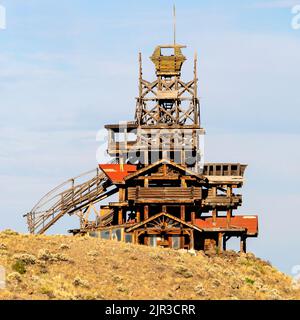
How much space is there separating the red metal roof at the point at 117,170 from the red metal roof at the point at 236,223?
21.6ft

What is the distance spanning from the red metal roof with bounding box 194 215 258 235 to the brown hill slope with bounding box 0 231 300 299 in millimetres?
11791

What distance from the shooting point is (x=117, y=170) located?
311ft

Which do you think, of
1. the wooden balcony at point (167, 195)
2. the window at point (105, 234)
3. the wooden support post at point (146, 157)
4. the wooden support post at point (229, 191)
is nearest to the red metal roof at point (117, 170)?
the wooden support post at point (146, 157)

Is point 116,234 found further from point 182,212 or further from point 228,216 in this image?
point 228,216

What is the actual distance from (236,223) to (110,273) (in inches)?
1109

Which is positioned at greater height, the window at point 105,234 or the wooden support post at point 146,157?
the wooden support post at point 146,157

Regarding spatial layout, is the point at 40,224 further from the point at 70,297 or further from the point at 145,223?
the point at 70,297

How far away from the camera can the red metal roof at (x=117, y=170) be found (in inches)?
3669

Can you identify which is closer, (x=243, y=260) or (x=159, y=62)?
(x=243, y=260)

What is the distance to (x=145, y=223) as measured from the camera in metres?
89.5

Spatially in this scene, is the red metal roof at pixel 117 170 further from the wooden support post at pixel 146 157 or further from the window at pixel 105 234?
the window at pixel 105 234

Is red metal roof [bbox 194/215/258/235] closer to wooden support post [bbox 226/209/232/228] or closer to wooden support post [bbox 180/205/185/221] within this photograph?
wooden support post [bbox 226/209/232/228]

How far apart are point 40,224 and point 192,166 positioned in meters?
12.7

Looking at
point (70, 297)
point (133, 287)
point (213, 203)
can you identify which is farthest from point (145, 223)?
point (70, 297)
